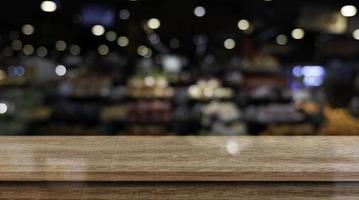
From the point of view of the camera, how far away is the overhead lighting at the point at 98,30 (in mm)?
6910

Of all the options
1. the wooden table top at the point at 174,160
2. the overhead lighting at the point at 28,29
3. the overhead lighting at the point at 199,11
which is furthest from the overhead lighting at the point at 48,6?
the wooden table top at the point at 174,160

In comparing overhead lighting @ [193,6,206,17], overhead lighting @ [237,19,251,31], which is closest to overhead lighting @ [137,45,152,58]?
overhead lighting @ [193,6,206,17]

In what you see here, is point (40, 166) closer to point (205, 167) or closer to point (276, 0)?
point (205, 167)

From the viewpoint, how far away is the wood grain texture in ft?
2.76

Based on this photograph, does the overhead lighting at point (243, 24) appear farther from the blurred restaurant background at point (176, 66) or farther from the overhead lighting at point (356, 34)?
the overhead lighting at point (356, 34)

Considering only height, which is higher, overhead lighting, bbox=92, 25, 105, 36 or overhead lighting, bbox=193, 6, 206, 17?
overhead lighting, bbox=193, 6, 206, 17

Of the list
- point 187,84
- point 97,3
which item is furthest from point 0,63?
point 187,84

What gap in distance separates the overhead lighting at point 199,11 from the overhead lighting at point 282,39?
123 centimetres

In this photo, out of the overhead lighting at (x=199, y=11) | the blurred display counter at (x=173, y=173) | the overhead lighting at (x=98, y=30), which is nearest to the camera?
the blurred display counter at (x=173, y=173)

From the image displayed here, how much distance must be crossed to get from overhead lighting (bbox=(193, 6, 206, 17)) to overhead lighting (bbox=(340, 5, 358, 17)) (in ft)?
5.56

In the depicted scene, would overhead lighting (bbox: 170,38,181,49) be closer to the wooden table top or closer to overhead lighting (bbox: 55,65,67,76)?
overhead lighting (bbox: 55,65,67,76)

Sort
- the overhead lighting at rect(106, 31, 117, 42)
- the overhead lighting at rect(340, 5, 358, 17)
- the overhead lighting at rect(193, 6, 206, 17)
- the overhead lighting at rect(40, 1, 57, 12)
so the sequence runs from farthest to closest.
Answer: the overhead lighting at rect(106, 31, 117, 42)
the overhead lighting at rect(193, 6, 206, 17)
the overhead lighting at rect(40, 1, 57, 12)
the overhead lighting at rect(340, 5, 358, 17)

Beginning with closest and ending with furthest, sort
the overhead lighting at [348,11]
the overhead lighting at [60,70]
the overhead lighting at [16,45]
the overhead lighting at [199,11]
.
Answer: the overhead lighting at [348,11], the overhead lighting at [199,11], the overhead lighting at [60,70], the overhead lighting at [16,45]

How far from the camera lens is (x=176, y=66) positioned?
7.31 meters
